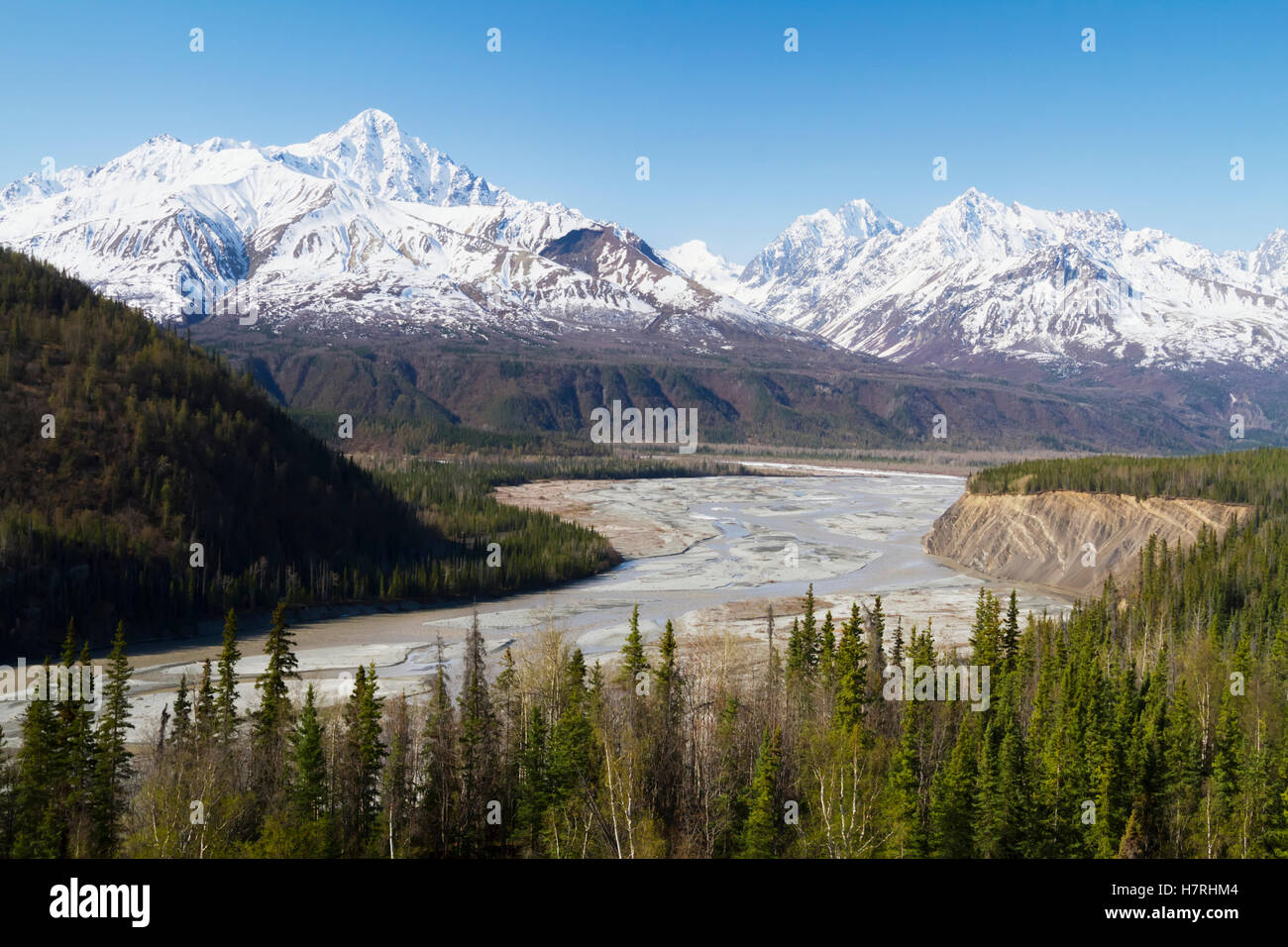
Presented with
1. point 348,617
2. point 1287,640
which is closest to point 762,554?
point 348,617

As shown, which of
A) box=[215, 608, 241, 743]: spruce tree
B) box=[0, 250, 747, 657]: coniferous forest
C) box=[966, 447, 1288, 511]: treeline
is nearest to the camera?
box=[215, 608, 241, 743]: spruce tree

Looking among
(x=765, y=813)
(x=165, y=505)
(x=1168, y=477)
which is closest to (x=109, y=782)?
(x=765, y=813)

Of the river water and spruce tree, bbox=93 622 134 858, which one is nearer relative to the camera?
spruce tree, bbox=93 622 134 858

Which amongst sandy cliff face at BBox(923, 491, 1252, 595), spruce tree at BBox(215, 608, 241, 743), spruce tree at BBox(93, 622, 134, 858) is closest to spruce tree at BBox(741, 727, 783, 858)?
spruce tree at BBox(93, 622, 134, 858)

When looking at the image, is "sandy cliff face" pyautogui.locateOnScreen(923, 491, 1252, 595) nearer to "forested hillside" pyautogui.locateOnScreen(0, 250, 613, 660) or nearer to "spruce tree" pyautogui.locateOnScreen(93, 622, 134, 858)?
"forested hillside" pyautogui.locateOnScreen(0, 250, 613, 660)

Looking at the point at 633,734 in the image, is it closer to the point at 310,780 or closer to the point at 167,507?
the point at 310,780
